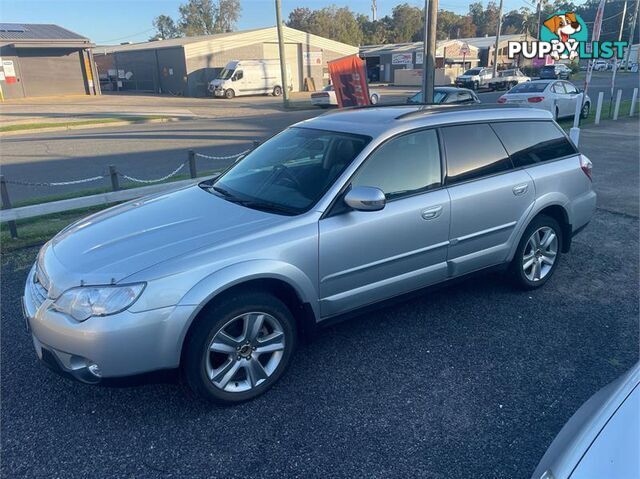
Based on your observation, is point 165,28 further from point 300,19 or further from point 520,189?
point 520,189

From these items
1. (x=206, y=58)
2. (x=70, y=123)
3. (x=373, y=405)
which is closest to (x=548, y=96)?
(x=373, y=405)

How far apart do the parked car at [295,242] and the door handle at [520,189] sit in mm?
11

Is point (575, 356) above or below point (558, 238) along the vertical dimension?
below

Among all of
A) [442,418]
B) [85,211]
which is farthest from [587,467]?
[85,211]

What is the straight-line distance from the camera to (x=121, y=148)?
15.3m

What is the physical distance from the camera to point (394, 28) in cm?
9038

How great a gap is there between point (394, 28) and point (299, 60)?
180 feet

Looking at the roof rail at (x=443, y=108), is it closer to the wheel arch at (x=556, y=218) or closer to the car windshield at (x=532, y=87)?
the wheel arch at (x=556, y=218)

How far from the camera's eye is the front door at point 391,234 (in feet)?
11.1

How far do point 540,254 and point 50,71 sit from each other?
130 ft

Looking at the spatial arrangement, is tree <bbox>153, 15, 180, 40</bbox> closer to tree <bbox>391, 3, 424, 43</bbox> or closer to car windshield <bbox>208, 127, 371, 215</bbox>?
tree <bbox>391, 3, 424, 43</bbox>

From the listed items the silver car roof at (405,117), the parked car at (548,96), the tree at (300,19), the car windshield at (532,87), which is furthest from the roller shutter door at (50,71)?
the tree at (300,19)

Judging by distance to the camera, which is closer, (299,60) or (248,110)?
(248,110)

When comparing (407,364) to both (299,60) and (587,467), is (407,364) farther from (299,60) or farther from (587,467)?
(299,60)
